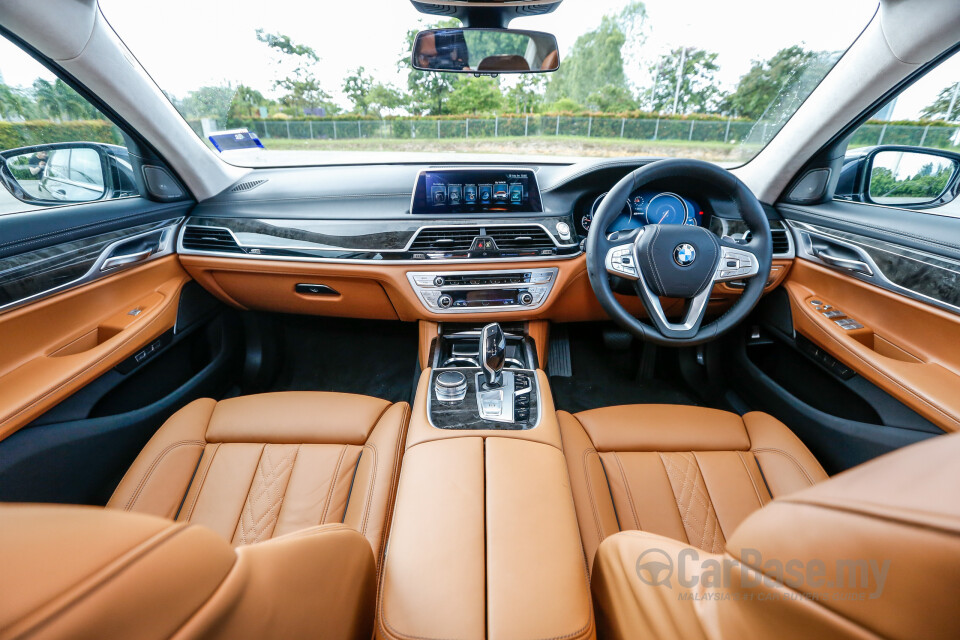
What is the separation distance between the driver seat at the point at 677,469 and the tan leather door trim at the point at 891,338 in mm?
363

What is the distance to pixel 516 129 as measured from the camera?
2781mm

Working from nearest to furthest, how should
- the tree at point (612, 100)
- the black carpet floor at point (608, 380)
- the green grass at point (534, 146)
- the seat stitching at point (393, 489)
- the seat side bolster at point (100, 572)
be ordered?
the seat side bolster at point (100, 572)
the seat stitching at point (393, 489)
the green grass at point (534, 146)
the black carpet floor at point (608, 380)
the tree at point (612, 100)

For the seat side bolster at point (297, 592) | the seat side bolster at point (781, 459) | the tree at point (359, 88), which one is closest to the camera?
the seat side bolster at point (297, 592)

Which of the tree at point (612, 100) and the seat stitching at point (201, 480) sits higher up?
the tree at point (612, 100)

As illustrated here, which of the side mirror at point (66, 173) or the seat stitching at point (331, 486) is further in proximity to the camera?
the side mirror at point (66, 173)

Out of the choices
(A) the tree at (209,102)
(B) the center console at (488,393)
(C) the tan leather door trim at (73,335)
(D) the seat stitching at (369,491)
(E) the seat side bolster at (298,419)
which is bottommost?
(D) the seat stitching at (369,491)

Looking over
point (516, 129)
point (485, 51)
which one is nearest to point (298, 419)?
point (485, 51)

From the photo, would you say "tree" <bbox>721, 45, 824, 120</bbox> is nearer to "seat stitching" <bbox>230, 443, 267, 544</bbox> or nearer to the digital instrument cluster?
the digital instrument cluster

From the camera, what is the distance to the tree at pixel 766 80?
1.91 meters

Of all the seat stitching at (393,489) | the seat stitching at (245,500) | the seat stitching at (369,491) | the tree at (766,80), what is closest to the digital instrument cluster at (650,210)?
the tree at (766,80)

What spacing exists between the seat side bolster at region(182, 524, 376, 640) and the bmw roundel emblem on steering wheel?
4.56 feet

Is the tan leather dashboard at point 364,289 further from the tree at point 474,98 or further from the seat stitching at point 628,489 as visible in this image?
the tree at point 474,98

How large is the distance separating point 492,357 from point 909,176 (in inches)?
75.7

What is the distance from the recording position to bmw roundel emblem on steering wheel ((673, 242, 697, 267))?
5.28 ft
